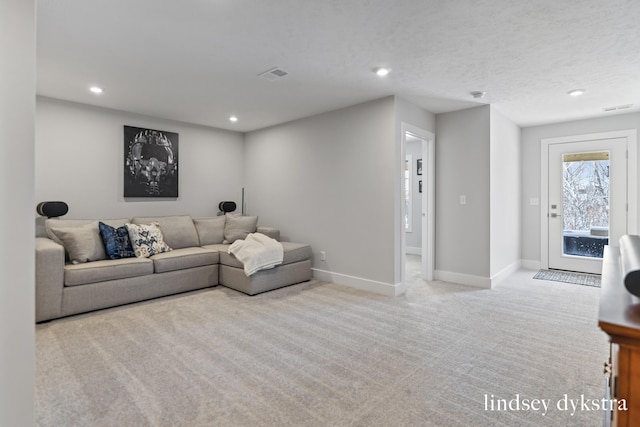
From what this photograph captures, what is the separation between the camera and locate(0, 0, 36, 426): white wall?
4.00 feet

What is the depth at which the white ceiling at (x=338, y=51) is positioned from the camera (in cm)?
221

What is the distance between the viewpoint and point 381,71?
3.22 metres

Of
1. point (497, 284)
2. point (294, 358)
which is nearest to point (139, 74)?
point (294, 358)

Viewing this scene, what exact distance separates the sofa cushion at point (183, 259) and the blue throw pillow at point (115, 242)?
32 centimetres

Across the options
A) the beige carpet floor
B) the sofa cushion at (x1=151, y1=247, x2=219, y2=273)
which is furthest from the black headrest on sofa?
the beige carpet floor

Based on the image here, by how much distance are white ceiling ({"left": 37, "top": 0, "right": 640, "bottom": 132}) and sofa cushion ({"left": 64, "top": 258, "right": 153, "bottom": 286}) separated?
6.39 feet

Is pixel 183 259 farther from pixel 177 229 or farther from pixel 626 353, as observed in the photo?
pixel 626 353

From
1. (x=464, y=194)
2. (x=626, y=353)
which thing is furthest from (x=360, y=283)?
(x=626, y=353)

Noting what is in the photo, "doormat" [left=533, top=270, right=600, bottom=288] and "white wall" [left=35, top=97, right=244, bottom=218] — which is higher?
"white wall" [left=35, top=97, right=244, bottom=218]

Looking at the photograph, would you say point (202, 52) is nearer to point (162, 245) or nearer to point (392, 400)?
point (162, 245)

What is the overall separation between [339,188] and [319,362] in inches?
104

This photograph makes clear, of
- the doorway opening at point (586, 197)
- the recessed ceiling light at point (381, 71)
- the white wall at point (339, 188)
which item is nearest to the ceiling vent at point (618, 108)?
the doorway opening at point (586, 197)
